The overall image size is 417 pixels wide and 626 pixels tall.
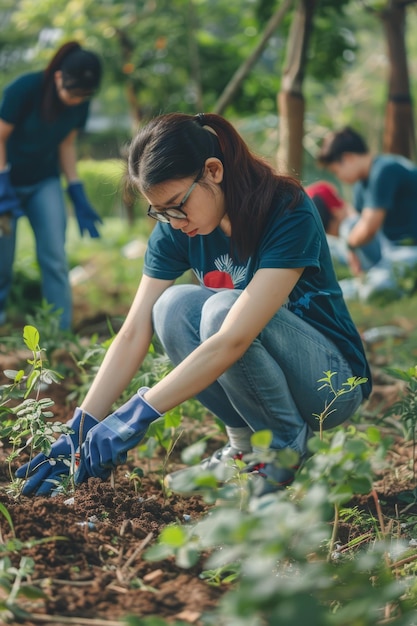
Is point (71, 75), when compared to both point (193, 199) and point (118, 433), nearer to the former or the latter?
point (193, 199)

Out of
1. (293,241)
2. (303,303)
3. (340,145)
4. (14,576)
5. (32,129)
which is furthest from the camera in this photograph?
(340,145)

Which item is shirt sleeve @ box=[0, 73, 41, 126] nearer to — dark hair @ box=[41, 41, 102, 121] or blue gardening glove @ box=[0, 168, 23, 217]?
dark hair @ box=[41, 41, 102, 121]

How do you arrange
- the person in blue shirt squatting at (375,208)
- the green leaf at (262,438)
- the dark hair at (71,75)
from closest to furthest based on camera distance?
the green leaf at (262,438), the dark hair at (71,75), the person in blue shirt squatting at (375,208)

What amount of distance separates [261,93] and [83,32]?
1622 millimetres

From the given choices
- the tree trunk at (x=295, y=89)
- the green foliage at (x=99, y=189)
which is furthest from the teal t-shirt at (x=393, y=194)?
the green foliage at (x=99, y=189)

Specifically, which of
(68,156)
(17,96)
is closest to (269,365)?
(17,96)

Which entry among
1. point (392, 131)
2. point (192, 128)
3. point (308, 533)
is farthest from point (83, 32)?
point (308, 533)

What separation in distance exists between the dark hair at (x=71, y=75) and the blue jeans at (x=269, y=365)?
1.76m

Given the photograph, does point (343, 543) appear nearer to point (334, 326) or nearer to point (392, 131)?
point (334, 326)

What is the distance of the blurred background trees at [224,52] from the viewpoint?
4.72 metres

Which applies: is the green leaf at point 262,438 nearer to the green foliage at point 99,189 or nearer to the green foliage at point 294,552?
the green foliage at point 294,552

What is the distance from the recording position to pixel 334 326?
7.84 ft

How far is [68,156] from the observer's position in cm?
436

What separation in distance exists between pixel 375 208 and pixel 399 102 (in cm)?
164
